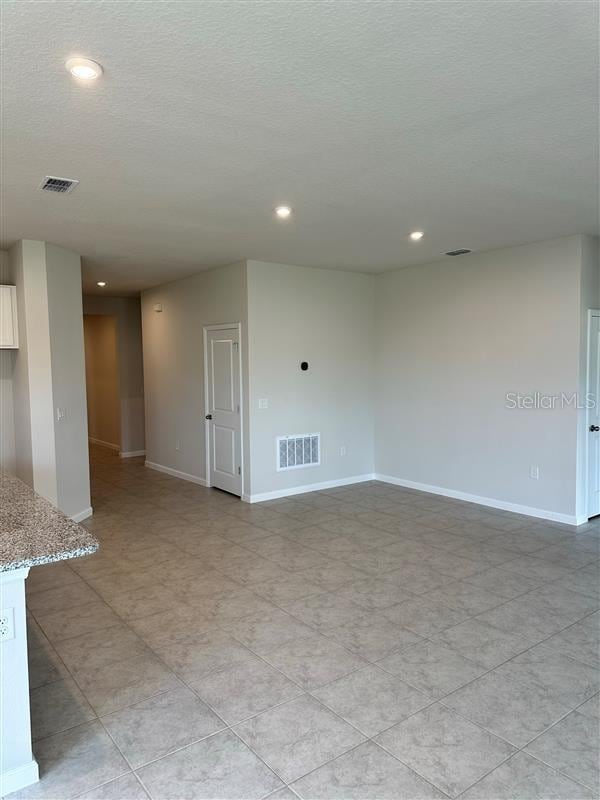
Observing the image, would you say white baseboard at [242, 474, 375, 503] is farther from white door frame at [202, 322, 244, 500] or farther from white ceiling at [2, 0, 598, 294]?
white ceiling at [2, 0, 598, 294]

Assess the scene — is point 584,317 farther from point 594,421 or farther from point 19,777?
point 19,777

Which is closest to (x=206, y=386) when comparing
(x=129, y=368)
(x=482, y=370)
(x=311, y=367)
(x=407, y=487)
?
(x=311, y=367)

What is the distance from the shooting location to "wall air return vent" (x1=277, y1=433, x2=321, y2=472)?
6500 mm

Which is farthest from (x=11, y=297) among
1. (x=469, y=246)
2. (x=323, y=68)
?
(x=469, y=246)

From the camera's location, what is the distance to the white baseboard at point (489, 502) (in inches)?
209

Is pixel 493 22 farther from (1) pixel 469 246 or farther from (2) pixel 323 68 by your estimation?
(1) pixel 469 246

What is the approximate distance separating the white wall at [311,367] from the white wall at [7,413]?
2443 millimetres

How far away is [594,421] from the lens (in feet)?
17.6

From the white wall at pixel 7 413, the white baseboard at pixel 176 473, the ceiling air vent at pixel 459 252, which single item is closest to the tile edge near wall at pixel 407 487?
the white baseboard at pixel 176 473

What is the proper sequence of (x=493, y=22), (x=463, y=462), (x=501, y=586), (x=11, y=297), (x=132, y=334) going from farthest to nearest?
(x=132, y=334) < (x=463, y=462) < (x=11, y=297) < (x=501, y=586) < (x=493, y=22)

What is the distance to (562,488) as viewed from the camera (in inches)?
209

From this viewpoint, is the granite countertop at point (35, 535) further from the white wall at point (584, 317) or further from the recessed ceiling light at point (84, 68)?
the white wall at point (584, 317)

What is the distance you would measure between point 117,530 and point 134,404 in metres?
4.60

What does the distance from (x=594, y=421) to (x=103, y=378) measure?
831 cm
